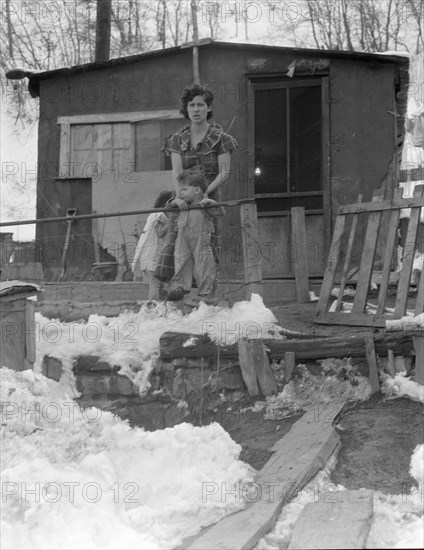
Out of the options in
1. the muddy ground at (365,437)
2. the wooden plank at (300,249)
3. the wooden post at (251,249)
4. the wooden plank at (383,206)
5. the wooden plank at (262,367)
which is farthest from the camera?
the wooden plank at (300,249)

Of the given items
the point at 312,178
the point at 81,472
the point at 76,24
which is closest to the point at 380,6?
the point at 76,24

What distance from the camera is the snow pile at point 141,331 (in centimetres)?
580

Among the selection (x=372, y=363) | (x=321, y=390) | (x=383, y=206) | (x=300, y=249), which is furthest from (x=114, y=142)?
(x=372, y=363)

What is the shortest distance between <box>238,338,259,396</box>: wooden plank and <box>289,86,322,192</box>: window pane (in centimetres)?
573

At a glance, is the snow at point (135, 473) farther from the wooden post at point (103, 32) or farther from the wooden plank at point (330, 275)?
the wooden post at point (103, 32)

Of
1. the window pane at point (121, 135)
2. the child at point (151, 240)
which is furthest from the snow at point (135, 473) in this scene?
the window pane at point (121, 135)

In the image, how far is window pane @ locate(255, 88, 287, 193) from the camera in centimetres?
1105

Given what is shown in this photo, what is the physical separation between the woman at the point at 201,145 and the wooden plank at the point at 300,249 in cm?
133

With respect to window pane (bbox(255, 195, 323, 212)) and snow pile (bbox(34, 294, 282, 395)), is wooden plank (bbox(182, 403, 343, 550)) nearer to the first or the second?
snow pile (bbox(34, 294, 282, 395))

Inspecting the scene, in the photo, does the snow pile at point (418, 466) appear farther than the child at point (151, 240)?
No

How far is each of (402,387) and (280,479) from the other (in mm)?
1492

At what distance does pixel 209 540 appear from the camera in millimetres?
3377

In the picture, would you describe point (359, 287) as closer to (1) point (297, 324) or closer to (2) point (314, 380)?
(1) point (297, 324)

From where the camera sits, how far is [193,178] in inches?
255
